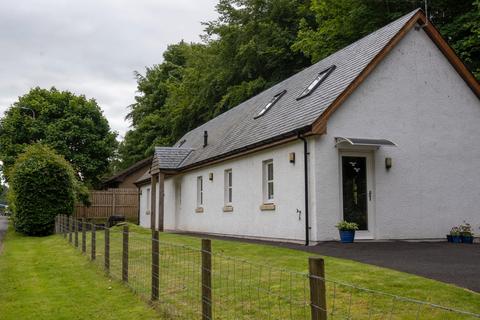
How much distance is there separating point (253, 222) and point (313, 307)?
39.3 feet

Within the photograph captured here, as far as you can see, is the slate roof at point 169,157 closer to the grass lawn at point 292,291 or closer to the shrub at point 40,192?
the shrub at point 40,192

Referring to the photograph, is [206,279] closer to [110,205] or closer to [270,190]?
[270,190]

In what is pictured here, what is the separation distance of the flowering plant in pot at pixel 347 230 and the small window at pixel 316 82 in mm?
4591

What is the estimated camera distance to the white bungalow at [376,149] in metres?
12.6

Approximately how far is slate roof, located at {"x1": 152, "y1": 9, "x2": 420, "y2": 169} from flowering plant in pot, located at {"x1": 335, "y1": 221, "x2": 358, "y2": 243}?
8.15ft

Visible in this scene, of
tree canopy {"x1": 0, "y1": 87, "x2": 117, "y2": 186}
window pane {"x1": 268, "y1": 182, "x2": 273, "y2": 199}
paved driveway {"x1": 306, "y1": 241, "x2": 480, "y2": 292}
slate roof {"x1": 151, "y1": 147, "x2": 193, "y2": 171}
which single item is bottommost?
paved driveway {"x1": 306, "y1": 241, "x2": 480, "y2": 292}

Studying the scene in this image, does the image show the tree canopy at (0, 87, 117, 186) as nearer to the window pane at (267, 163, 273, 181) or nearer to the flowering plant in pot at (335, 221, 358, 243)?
the window pane at (267, 163, 273, 181)

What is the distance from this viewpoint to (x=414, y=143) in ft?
44.6

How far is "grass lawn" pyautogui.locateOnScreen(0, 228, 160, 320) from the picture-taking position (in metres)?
6.56

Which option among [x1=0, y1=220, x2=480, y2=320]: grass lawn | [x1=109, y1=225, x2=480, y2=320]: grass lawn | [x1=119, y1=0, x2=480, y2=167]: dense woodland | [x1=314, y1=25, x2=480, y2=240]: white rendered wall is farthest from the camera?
[x1=119, y1=0, x2=480, y2=167]: dense woodland

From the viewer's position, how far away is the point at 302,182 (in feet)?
41.7

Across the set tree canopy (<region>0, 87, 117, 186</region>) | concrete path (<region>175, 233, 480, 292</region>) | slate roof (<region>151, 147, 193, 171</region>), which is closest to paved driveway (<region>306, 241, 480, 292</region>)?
concrete path (<region>175, 233, 480, 292</region>)

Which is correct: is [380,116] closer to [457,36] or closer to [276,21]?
[457,36]

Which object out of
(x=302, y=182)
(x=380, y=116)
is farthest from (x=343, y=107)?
(x=302, y=182)
